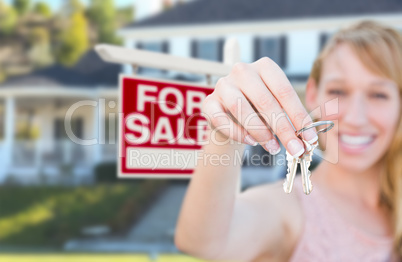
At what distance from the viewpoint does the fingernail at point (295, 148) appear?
1460 millimetres

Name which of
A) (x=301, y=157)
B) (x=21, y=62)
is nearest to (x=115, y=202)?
(x=301, y=157)

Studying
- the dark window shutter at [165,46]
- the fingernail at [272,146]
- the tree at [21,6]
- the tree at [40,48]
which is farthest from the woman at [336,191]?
the tree at [21,6]

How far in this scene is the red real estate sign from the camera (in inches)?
98.3

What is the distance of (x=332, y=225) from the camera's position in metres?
2.85

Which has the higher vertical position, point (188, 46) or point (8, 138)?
point (188, 46)

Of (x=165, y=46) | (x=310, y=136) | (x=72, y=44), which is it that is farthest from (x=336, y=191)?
(x=72, y=44)

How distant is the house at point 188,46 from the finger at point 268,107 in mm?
14547

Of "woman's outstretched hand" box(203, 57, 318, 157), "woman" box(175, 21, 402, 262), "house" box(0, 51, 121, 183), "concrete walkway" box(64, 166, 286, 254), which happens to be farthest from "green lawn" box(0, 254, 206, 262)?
"woman's outstretched hand" box(203, 57, 318, 157)

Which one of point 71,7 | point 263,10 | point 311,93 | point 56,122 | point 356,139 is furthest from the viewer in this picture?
point 71,7

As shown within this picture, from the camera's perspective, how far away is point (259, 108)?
1.59 metres

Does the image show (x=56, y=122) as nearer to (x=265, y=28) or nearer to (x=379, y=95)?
(x=265, y=28)

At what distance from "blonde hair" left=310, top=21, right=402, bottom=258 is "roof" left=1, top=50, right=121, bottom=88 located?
1846cm

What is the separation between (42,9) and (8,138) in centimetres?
1820

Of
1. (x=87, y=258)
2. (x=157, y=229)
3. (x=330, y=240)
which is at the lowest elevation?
→ (x=87, y=258)
